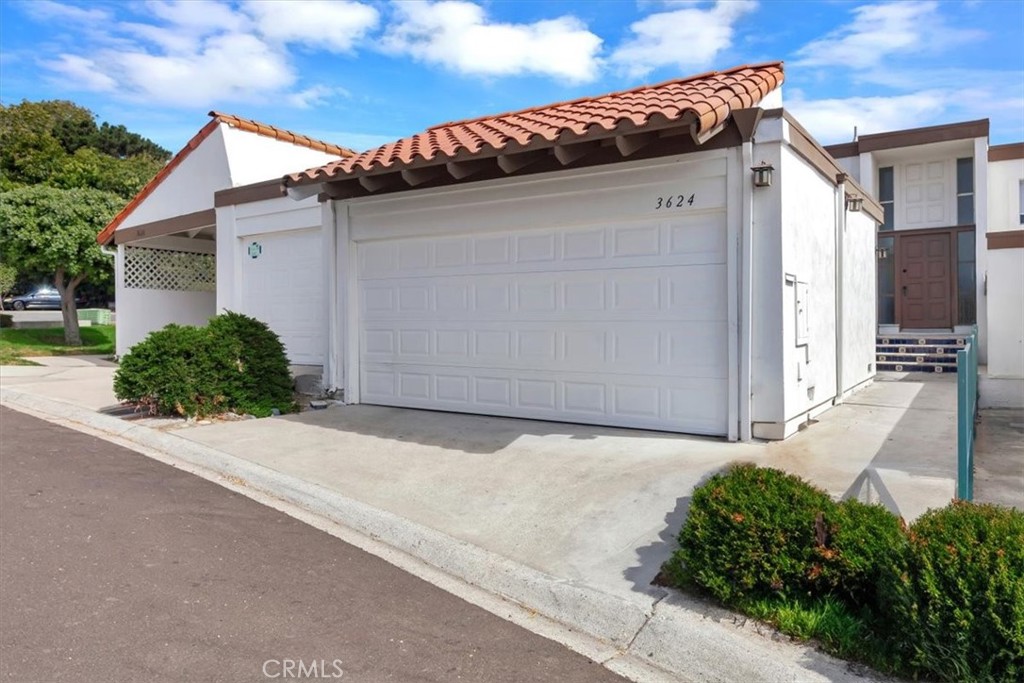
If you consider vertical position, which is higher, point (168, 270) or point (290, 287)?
point (168, 270)

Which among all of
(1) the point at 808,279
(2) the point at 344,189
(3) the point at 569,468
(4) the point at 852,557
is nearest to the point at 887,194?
(1) the point at 808,279

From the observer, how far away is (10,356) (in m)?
17.7

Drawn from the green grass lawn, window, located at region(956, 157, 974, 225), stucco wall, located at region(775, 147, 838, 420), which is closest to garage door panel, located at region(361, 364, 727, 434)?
stucco wall, located at region(775, 147, 838, 420)

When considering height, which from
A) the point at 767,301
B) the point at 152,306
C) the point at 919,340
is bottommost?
the point at 919,340

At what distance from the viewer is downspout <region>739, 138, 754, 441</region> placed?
7.01 m

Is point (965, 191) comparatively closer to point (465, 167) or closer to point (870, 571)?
point (465, 167)

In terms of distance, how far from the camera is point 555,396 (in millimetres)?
8242

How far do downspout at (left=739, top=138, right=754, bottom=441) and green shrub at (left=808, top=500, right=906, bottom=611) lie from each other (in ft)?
10.5

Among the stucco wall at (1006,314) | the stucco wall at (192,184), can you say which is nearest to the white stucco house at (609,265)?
the stucco wall at (1006,314)

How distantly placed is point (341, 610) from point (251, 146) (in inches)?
467

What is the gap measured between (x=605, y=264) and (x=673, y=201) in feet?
3.24

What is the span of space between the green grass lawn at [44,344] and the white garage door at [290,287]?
7.75 m

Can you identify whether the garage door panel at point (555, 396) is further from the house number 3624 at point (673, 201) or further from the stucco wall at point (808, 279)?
the house number 3624 at point (673, 201)

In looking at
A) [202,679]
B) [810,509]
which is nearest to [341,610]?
[202,679]
